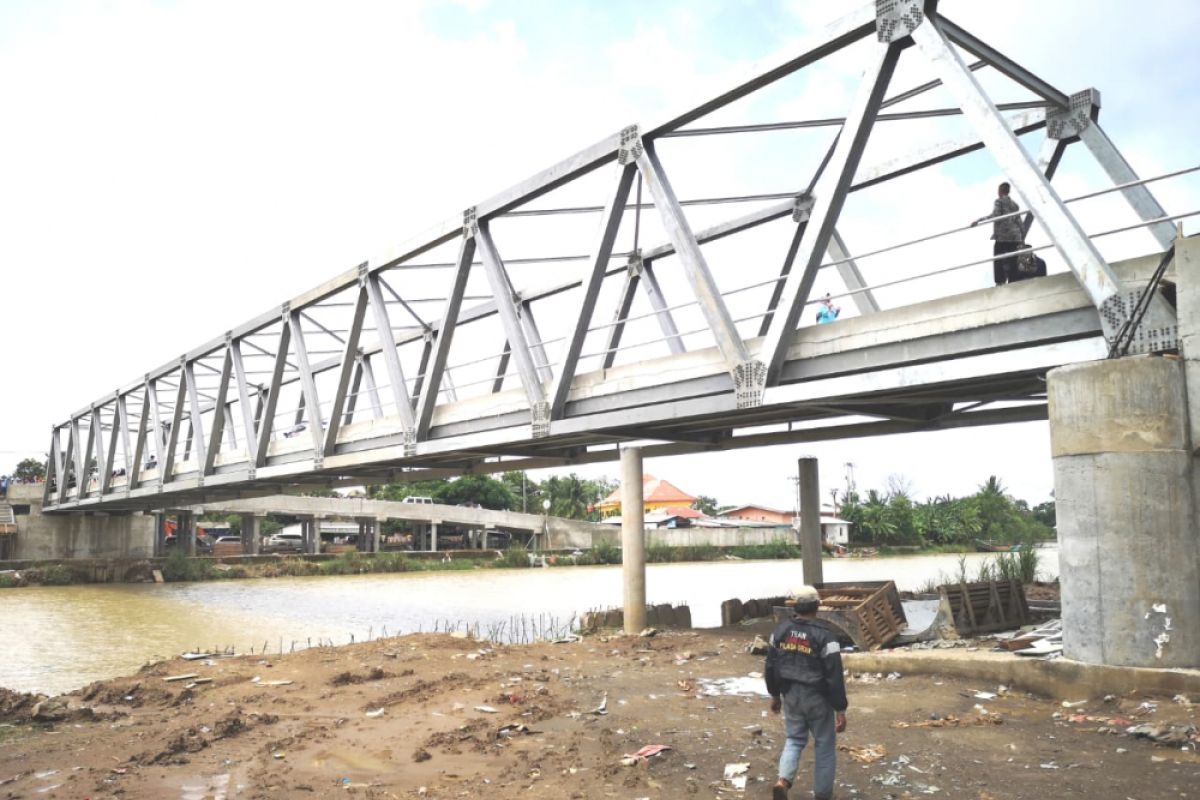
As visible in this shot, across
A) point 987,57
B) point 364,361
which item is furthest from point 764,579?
point 987,57

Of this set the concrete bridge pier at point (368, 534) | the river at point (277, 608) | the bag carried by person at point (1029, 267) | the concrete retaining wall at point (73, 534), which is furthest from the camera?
the concrete bridge pier at point (368, 534)

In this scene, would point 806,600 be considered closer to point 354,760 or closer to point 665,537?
point 354,760

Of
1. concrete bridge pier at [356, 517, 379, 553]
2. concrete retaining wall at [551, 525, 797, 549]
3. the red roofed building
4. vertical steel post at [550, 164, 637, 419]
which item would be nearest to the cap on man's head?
vertical steel post at [550, 164, 637, 419]

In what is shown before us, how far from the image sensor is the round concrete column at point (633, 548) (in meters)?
14.0

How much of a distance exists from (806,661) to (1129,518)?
149 inches

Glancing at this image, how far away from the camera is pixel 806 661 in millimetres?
5949

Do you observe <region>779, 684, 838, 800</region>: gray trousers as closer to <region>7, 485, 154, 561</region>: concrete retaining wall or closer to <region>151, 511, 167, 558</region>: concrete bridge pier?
<region>7, 485, 154, 561</region>: concrete retaining wall

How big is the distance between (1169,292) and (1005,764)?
4532 millimetres

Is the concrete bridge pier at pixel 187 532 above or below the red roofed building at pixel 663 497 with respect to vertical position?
below

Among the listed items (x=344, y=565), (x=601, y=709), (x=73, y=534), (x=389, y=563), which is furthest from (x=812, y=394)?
(x=73, y=534)

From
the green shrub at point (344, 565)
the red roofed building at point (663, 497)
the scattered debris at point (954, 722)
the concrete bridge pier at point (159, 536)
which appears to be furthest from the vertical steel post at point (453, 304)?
the red roofed building at point (663, 497)

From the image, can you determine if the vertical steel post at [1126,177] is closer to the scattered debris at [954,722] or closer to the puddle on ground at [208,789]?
the scattered debris at [954,722]

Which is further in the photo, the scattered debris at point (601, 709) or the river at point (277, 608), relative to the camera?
the river at point (277, 608)

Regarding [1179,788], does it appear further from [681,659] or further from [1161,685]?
[681,659]
